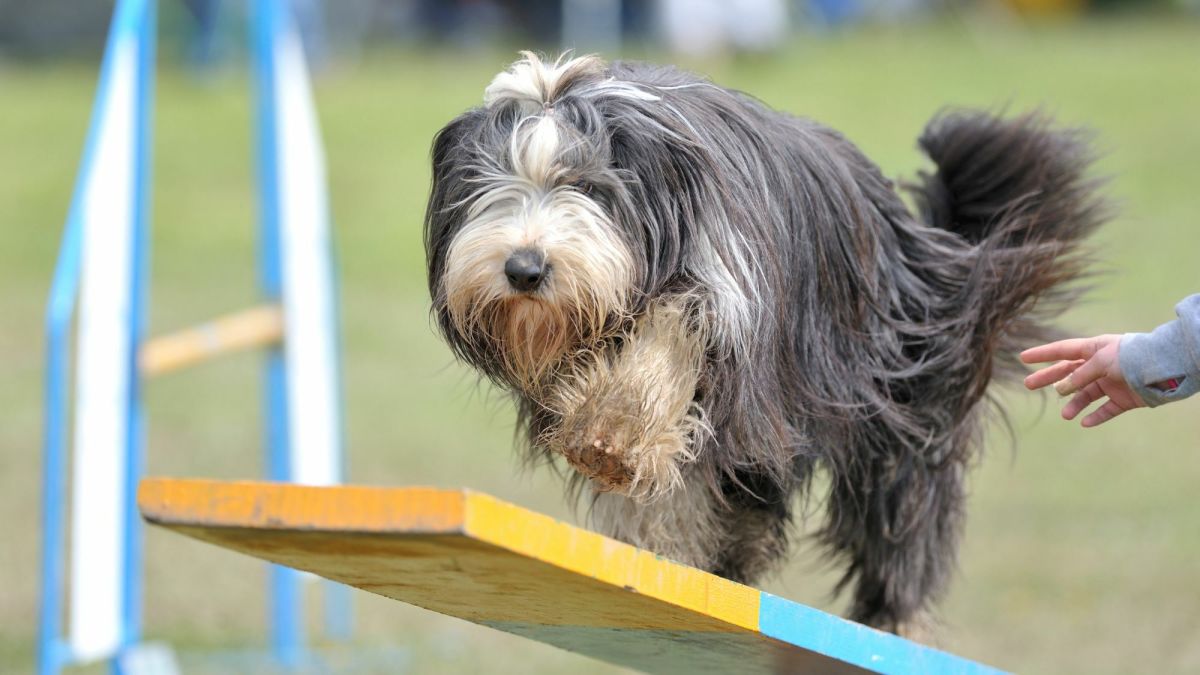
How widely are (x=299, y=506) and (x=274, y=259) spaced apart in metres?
3.62

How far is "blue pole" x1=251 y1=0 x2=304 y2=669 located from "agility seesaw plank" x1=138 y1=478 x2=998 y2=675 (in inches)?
105

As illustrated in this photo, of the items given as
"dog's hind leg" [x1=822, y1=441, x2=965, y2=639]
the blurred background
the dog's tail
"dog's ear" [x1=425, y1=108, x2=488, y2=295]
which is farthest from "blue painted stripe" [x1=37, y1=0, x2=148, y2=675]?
the dog's tail

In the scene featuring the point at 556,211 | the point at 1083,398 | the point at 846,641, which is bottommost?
the point at 846,641

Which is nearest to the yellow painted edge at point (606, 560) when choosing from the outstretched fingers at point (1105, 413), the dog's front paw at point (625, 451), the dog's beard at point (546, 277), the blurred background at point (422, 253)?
the dog's front paw at point (625, 451)

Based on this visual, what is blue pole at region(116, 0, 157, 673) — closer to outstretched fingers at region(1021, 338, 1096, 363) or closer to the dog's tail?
the dog's tail

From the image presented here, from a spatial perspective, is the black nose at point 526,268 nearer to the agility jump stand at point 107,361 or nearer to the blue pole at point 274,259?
the agility jump stand at point 107,361

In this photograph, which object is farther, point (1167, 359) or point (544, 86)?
point (544, 86)

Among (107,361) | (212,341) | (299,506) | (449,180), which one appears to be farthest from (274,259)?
(299,506)

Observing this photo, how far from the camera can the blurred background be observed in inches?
233

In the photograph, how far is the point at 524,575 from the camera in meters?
2.37

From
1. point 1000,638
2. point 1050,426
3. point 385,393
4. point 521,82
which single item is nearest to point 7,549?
point 385,393

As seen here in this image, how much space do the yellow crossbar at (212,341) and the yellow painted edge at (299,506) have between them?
2.50 metres

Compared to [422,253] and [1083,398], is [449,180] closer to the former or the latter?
[1083,398]

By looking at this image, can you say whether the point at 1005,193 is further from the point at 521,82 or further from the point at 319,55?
the point at 319,55
